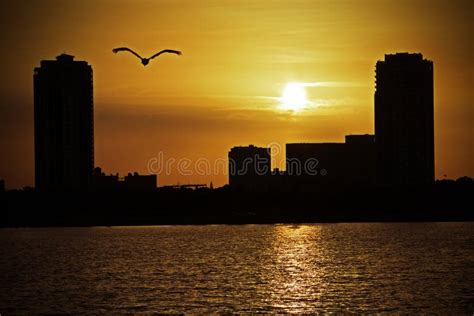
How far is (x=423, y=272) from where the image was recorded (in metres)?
140

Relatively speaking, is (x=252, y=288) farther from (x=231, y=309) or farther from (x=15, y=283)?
(x=15, y=283)

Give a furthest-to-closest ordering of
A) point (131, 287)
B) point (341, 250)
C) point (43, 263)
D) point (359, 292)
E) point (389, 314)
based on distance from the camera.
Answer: point (341, 250) < point (43, 263) < point (131, 287) < point (359, 292) < point (389, 314)

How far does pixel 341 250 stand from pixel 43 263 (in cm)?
5971

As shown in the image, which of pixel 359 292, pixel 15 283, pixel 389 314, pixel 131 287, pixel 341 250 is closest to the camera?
pixel 389 314

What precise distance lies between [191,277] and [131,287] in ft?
49.5

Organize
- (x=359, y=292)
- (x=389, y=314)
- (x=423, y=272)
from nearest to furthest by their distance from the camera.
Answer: (x=389, y=314)
(x=359, y=292)
(x=423, y=272)

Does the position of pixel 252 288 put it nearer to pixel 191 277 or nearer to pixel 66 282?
pixel 191 277

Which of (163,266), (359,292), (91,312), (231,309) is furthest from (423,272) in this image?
(91,312)

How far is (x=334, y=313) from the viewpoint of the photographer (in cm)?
9438

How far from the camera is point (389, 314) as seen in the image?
9331 centimetres

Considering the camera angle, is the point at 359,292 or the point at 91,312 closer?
the point at 91,312

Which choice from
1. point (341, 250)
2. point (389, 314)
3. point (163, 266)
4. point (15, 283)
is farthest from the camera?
point (341, 250)

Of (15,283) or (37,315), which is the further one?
(15,283)

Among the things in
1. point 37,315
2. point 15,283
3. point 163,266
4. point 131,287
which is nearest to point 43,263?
point 163,266
